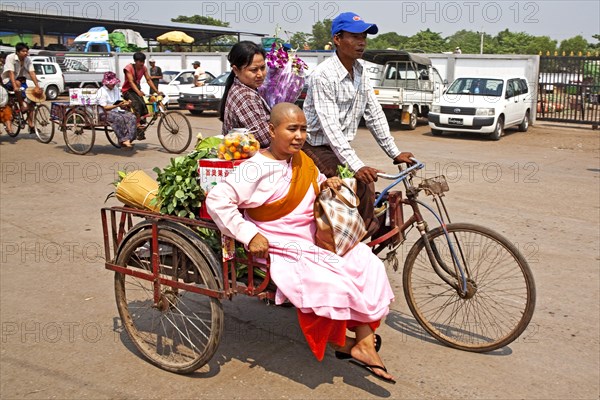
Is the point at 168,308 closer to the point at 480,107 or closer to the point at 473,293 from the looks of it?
the point at 473,293

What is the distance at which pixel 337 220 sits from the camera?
11.0ft

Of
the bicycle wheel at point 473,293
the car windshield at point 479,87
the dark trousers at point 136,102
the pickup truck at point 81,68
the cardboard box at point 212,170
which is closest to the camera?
the cardboard box at point 212,170

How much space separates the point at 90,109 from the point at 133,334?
813cm

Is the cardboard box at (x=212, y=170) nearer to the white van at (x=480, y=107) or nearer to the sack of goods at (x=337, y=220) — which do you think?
the sack of goods at (x=337, y=220)

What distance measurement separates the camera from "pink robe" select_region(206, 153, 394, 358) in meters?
3.23

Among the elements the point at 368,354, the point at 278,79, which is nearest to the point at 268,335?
the point at 368,354

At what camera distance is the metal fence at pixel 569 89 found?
1859 cm

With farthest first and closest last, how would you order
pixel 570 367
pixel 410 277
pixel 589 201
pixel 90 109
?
pixel 90 109 → pixel 589 201 → pixel 410 277 → pixel 570 367

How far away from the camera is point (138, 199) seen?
3.88 m

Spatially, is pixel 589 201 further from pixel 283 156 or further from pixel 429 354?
pixel 283 156

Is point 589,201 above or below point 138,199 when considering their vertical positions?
below

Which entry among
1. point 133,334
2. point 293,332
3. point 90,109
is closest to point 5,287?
point 133,334

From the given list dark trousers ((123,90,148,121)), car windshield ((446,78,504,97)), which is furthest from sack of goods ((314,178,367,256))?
car windshield ((446,78,504,97))

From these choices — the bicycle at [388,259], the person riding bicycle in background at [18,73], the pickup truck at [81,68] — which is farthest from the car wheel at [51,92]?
the bicycle at [388,259]
